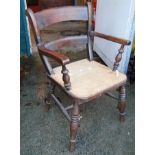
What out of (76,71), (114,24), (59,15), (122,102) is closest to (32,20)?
(59,15)

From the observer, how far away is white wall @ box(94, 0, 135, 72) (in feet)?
5.82

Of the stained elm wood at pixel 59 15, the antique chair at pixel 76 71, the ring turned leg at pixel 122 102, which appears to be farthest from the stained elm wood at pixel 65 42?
the ring turned leg at pixel 122 102

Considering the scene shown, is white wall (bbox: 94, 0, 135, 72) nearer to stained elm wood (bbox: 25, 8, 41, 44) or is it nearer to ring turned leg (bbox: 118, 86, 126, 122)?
ring turned leg (bbox: 118, 86, 126, 122)

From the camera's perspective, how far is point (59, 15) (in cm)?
145

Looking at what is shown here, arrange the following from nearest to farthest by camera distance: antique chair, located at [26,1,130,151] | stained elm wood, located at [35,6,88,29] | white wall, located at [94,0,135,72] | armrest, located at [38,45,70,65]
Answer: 1. armrest, located at [38,45,70,65]
2. antique chair, located at [26,1,130,151]
3. stained elm wood, located at [35,6,88,29]
4. white wall, located at [94,0,135,72]

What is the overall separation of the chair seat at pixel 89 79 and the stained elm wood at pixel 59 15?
1.10 ft

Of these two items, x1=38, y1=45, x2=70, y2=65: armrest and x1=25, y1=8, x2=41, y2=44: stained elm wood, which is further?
x1=25, y1=8, x2=41, y2=44: stained elm wood

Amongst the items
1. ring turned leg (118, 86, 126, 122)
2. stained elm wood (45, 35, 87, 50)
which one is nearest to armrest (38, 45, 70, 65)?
stained elm wood (45, 35, 87, 50)

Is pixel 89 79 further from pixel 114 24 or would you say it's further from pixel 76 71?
pixel 114 24

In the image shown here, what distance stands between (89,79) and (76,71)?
0.48 feet

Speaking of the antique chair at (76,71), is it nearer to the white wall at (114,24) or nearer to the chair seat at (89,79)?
the chair seat at (89,79)

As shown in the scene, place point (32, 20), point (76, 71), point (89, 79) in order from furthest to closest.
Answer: point (76, 71)
point (89, 79)
point (32, 20)
